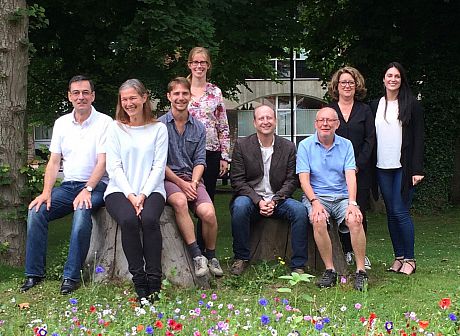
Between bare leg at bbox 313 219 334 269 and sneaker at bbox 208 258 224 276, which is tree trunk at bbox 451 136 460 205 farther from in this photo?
sneaker at bbox 208 258 224 276

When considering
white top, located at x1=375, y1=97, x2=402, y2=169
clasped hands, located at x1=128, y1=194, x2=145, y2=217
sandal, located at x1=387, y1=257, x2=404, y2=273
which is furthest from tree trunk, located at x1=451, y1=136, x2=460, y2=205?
clasped hands, located at x1=128, y1=194, x2=145, y2=217

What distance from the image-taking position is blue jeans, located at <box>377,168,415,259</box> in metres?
7.05

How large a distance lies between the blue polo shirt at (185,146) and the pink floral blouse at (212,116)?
0.26 metres

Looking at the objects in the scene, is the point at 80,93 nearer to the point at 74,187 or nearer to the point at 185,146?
the point at 74,187

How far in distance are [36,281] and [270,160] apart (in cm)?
242

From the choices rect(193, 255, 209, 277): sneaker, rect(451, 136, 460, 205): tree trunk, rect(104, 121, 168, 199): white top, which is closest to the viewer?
rect(104, 121, 168, 199): white top

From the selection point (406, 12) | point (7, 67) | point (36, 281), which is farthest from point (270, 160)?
point (406, 12)

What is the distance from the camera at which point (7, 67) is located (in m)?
7.52

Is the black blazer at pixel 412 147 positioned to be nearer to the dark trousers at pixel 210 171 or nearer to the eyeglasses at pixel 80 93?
the dark trousers at pixel 210 171

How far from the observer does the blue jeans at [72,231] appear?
19.7ft

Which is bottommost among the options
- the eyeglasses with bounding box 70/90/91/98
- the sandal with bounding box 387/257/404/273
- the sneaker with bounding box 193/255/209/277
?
the sandal with bounding box 387/257/404/273

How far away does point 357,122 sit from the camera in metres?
6.91

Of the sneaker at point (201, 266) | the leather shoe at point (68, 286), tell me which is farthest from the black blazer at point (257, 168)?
the leather shoe at point (68, 286)

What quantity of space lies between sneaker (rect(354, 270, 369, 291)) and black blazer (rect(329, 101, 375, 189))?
1.13 metres
